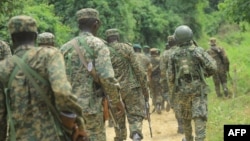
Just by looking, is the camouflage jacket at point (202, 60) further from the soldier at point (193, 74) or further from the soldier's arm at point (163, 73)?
the soldier's arm at point (163, 73)

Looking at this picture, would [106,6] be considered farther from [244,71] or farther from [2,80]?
[2,80]

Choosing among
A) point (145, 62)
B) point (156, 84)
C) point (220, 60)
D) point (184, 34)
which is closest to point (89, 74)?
point (184, 34)

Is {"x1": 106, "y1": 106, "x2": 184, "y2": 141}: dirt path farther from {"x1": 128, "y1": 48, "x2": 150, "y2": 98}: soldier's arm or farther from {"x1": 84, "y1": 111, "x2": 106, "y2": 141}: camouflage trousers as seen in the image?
{"x1": 84, "y1": 111, "x2": 106, "y2": 141}: camouflage trousers

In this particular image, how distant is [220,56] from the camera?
54.3ft

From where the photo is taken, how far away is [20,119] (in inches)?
183

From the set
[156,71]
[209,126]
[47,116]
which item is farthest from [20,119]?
[156,71]

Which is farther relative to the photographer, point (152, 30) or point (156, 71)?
point (152, 30)

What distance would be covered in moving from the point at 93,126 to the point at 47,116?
1643mm

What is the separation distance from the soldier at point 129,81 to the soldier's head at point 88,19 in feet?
8.79

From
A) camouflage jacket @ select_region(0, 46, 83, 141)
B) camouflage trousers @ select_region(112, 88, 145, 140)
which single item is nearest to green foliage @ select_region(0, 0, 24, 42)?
camouflage trousers @ select_region(112, 88, 145, 140)

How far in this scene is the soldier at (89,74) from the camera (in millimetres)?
6090

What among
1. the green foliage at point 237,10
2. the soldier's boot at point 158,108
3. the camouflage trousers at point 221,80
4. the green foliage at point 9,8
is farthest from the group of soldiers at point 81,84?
the camouflage trousers at point 221,80

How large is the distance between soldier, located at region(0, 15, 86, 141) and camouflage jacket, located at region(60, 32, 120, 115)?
1382mm

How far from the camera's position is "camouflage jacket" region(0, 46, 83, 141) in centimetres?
453
